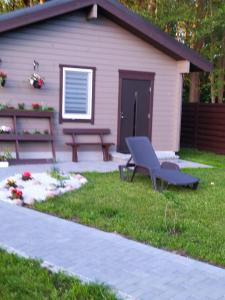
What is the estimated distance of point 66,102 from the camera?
12.3 meters

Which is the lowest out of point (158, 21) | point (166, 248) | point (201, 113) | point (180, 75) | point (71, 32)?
point (166, 248)

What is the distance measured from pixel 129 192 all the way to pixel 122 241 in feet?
9.26

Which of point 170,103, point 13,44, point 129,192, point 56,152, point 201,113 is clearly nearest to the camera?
point 129,192

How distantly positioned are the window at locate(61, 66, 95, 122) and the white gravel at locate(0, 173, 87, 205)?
11.8 feet

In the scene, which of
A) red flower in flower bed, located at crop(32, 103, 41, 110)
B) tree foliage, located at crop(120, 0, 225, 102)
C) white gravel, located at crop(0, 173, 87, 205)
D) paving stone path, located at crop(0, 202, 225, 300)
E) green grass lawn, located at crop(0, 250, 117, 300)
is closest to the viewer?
green grass lawn, located at crop(0, 250, 117, 300)

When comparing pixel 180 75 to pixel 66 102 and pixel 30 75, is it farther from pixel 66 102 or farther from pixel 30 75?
pixel 30 75

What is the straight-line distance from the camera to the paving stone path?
3.97 metres

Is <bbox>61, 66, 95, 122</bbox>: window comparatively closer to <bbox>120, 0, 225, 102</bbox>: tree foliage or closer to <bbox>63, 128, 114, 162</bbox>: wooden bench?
<bbox>63, 128, 114, 162</bbox>: wooden bench

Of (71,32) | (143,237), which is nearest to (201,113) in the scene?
(71,32)

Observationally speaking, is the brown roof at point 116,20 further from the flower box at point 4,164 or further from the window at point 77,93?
the flower box at point 4,164

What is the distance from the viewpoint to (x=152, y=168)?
29.2 feet

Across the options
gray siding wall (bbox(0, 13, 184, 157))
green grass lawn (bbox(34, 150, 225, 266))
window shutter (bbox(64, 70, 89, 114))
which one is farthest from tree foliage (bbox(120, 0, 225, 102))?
green grass lawn (bbox(34, 150, 225, 266))

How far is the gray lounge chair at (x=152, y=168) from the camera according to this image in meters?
8.30

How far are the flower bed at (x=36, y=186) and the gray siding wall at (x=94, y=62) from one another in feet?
11.3
